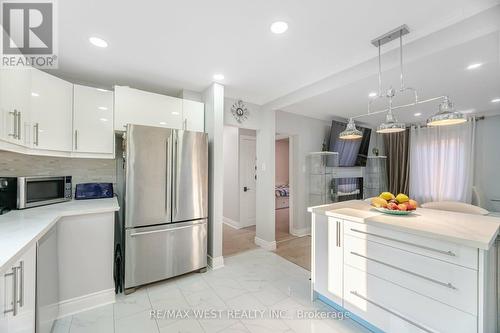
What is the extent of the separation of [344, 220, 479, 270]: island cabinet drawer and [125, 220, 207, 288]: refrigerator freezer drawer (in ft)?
5.67

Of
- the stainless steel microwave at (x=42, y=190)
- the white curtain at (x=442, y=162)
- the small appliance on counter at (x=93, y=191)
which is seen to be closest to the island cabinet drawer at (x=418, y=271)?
the small appliance on counter at (x=93, y=191)

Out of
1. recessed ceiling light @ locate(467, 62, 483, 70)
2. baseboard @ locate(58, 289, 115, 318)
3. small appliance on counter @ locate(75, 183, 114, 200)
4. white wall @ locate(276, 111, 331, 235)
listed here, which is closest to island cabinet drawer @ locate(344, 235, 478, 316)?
recessed ceiling light @ locate(467, 62, 483, 70)

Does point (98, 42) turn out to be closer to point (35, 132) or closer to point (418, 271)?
point (35, 132)

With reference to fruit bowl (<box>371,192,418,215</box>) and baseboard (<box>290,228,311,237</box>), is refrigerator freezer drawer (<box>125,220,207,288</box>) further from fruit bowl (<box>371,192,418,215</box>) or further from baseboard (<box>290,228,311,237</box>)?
baseboard (<box>290,228,311,237</box>)

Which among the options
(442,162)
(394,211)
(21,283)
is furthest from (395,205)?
(442,162)

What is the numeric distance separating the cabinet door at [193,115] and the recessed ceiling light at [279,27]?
150 cm

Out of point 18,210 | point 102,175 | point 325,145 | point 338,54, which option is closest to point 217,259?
point 102,175

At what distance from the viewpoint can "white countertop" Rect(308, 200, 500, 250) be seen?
1.20 metres

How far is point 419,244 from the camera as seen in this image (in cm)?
138

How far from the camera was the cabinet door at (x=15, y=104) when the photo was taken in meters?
1.48

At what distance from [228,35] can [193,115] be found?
1.29m

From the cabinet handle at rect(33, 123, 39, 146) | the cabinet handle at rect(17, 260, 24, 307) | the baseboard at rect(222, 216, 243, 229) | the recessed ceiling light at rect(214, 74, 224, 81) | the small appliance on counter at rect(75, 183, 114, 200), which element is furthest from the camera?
the baseboard at rect(222, 216, 243, 229)

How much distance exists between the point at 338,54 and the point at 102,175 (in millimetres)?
3117

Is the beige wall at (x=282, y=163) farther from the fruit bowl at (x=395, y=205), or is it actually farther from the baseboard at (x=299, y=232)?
the fruit bowl at (x=395, y=205)
